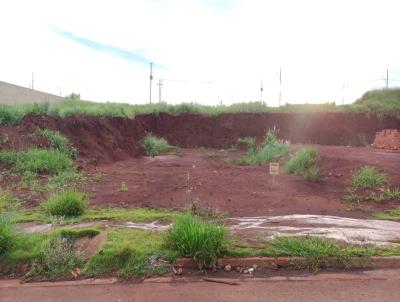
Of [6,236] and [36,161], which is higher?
[36,161]

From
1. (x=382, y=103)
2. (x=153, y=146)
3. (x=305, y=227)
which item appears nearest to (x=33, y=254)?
(x=305, y=227)

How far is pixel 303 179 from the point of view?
9.83m

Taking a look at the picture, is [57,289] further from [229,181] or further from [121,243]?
[229,181]

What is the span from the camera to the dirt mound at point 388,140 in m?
19.2

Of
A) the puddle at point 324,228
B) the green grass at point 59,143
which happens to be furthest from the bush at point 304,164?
the green grass at point 59,143

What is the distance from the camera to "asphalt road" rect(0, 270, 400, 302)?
407cm

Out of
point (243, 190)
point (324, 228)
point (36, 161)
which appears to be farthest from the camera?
point (36, 161)

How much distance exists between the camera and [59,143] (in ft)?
44.2

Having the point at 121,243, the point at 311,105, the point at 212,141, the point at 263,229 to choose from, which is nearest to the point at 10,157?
the point at 121,243

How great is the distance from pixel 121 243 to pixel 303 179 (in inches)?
229

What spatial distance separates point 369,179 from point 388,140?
12.4 meters

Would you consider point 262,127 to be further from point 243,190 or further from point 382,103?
point 243,190

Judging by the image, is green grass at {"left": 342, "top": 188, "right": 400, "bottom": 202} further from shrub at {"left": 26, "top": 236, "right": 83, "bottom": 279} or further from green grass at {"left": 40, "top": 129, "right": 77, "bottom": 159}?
green grass at {"left": 40, "top": 129, "right": 77, "bottom": 159}

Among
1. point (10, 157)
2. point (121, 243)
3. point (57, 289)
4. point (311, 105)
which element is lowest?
point (57, 289)
